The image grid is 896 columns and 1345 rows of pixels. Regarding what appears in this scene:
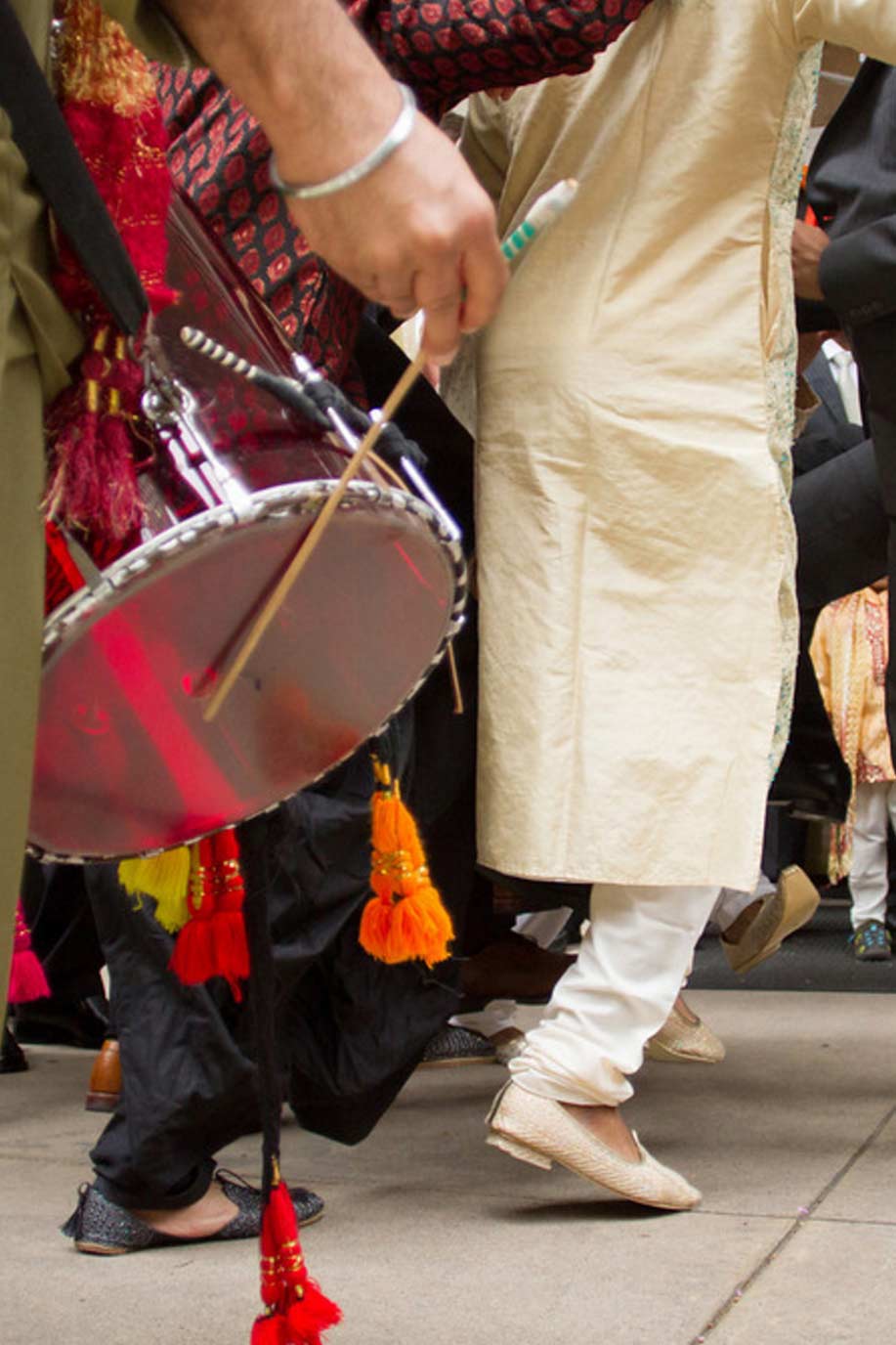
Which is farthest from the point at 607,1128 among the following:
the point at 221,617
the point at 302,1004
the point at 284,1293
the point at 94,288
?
the point at 94,288

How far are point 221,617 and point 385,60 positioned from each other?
3.66 feet

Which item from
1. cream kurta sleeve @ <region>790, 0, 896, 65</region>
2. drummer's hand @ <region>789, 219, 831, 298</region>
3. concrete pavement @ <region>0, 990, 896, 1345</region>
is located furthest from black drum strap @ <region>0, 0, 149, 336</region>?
drummer's hand @ <region>789, 219, 831, 298</region>

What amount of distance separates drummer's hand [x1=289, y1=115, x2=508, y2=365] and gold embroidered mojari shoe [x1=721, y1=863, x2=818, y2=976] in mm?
2078

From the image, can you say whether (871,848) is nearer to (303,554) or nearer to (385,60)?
(385,60)

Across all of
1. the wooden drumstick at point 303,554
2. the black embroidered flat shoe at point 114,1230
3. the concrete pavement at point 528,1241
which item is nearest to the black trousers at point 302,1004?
the black embroidered flat shoe at point 114,1230

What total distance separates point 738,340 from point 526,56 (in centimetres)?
44

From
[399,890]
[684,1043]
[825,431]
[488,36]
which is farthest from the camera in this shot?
[825,431]

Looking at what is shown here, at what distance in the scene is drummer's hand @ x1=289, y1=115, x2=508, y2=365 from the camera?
3.10 feet

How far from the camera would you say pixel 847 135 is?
8.04 feet

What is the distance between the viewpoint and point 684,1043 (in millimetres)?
3133

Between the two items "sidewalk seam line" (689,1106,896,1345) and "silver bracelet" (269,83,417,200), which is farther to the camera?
"sidewalk seam line" (689,1106,896,1345)

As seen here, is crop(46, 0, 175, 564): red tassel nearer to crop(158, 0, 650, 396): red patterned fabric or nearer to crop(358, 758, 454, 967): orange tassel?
crop(358, 758, 454, 967): orange tassel

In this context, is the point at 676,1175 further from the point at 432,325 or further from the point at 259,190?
the point at 432,325

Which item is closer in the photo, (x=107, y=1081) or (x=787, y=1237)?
(x=787, y=1237)
